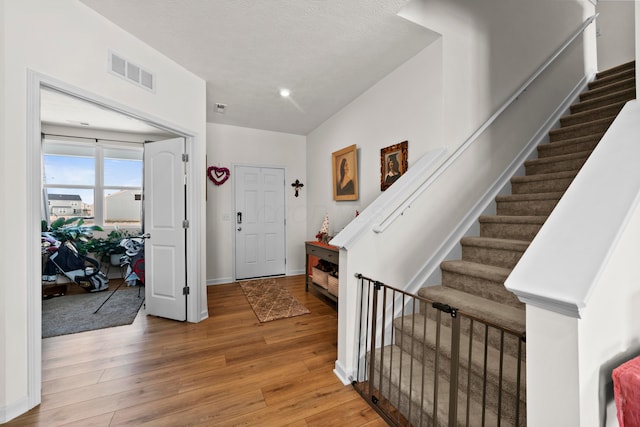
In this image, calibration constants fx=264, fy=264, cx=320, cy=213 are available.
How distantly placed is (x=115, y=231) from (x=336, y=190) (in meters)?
4.02

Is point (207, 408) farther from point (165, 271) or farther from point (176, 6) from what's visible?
point (176, 6)

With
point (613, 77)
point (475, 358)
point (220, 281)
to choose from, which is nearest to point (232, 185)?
point (220, 281)

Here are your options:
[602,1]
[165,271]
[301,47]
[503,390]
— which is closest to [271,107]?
[301,47]

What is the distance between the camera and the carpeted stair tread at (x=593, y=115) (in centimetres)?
249

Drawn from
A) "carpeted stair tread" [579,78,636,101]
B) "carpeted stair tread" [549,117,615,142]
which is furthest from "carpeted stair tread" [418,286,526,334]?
"carpeted stair tread" [579,78,636,101]

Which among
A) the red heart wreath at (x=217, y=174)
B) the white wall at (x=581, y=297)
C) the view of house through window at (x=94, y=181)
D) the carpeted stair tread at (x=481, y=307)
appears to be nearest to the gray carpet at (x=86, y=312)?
the view of house through window at (x=94, y=181)

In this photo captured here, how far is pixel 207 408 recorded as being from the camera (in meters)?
1.65

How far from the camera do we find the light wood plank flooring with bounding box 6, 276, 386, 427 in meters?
1.58

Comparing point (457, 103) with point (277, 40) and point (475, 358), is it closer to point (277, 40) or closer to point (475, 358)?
point (277, 40)

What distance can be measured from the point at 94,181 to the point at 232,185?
2.46 m

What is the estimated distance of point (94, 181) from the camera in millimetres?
4648

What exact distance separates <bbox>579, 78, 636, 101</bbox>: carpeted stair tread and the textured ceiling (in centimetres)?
213

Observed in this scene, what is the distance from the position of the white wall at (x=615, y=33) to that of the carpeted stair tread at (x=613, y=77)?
1062 millimetres

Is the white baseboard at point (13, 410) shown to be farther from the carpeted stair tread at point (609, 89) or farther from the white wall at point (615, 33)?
the white wall at point (615, 33)
